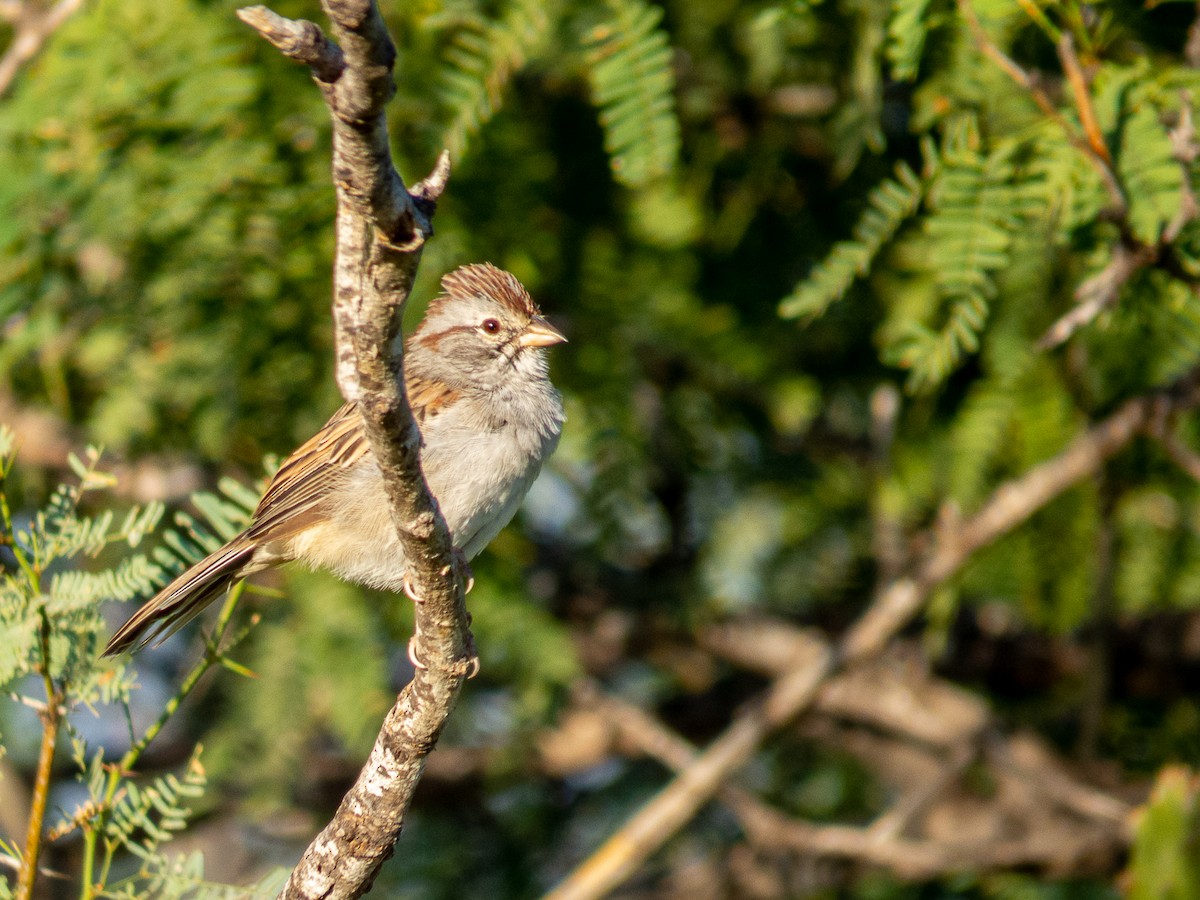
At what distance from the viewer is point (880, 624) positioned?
16.5 ft

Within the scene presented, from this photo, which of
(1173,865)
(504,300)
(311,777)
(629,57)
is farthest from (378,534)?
(311,777)

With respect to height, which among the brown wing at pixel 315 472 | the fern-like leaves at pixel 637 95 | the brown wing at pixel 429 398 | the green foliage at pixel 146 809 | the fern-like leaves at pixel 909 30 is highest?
the fern-like leaves at pixel 909 30

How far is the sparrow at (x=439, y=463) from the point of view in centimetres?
342

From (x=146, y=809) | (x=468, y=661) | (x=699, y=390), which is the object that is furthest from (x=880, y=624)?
(x=146, y=809)

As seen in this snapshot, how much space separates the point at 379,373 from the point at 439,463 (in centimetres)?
153

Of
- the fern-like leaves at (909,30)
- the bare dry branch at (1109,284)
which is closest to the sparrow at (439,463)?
the fern-like leaves at (909,30)

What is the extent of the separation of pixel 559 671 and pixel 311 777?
7.62ft

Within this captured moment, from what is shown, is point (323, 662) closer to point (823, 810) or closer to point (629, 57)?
point (629, 57)

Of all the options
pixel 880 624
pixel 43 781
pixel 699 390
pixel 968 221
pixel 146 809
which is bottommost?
pixel 880 624

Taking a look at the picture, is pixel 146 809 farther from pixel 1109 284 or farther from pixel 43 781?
pixel 1109 284

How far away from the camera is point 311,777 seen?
6125 mm

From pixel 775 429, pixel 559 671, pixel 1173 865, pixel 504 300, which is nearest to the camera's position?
pixel 1173 865

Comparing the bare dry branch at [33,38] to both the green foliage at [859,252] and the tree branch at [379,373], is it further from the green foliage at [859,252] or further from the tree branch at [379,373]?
the tree branch at [379,373]

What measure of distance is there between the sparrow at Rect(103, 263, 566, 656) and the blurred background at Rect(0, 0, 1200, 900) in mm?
224
